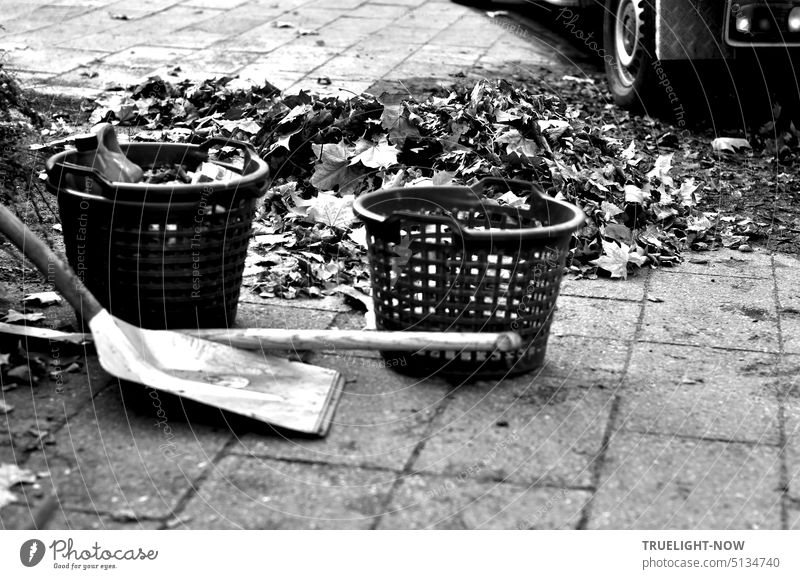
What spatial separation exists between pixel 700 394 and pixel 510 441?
0.62m

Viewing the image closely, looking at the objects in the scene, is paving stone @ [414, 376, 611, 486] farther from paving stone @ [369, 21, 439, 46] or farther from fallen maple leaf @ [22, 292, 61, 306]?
paving stone @ [369, 21, 439, 46]

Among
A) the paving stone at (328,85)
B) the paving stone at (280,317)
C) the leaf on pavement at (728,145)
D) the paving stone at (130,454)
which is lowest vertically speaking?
the leaf on pavement at (728,145)

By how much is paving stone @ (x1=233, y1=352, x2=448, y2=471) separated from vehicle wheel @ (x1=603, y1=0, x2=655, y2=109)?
3139 millimetres

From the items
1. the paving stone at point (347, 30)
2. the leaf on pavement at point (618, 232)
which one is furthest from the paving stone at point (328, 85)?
the leaf on pavement at point (618, 232)

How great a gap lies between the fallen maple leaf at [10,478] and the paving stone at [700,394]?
1381 mm

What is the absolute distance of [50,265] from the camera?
253 cm

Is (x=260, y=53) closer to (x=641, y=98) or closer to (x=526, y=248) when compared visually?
(x=641, y=98)

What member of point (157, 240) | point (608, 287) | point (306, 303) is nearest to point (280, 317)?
point (306, 303)

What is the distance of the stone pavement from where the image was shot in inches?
84.6

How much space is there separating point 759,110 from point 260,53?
3.01m

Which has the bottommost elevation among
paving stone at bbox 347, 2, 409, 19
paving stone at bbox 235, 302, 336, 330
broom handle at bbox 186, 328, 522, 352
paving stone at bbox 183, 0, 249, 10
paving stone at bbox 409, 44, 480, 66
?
paving stone at bbox 347, 2, 409, 19

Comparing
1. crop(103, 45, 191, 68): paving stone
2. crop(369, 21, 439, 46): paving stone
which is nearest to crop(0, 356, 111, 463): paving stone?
crop(103, 45, 191, 68): paving stone

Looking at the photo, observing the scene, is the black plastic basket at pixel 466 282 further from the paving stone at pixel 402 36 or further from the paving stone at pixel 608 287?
the paving stone at pixel 402 36

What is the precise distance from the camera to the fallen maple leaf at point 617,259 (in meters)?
3.67
